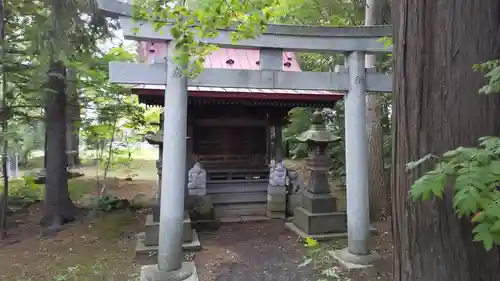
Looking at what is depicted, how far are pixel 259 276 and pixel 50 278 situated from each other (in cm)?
297

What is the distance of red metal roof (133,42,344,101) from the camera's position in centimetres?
673

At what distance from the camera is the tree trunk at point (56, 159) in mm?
7195

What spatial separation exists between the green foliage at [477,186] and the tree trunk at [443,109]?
37 cm

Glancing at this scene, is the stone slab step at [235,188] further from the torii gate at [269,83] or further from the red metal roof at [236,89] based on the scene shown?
the torii gate at [269,83]

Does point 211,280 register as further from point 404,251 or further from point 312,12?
point 312,12

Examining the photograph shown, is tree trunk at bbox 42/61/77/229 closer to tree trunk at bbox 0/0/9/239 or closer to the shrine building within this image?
tree trunk at bbox 0/0/9/239

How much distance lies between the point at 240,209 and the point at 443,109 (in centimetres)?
730

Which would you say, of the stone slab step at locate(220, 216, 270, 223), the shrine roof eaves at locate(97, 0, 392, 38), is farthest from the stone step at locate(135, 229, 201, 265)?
the shrine roof eaves at locate(97, 0, 392, 38)

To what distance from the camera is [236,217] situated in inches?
335

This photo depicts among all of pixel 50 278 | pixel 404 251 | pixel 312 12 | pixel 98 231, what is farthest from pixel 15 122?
pixel 404 251

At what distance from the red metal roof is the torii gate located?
2.03 m

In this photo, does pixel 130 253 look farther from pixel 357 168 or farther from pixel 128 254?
pixel 357 168

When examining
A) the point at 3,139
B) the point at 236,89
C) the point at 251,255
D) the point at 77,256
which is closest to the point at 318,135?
the point at 236,89

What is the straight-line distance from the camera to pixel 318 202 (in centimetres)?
680
